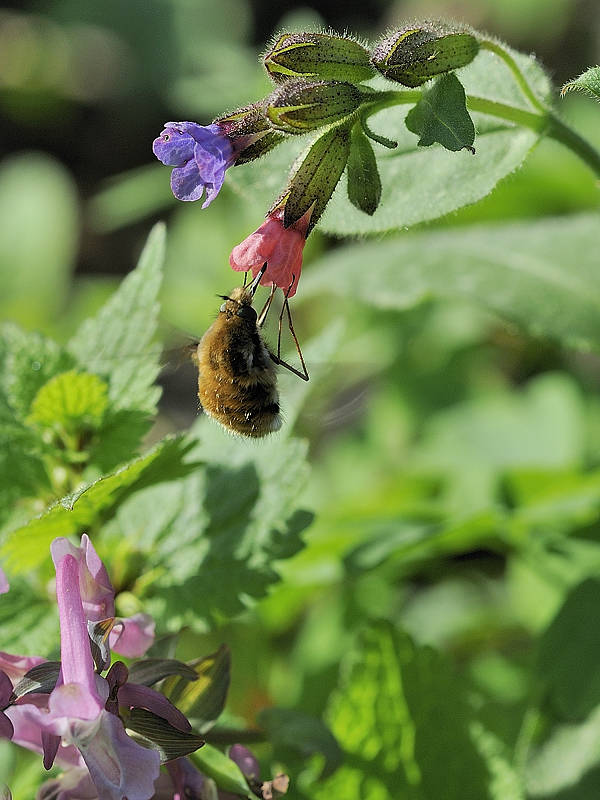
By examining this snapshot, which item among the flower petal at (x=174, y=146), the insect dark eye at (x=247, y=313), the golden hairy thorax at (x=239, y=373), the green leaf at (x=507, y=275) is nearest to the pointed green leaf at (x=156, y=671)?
the golden hairy thorax at (x=239, y=373)

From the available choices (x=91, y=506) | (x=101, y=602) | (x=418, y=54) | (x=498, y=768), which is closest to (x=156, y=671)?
(x=101, y=602)

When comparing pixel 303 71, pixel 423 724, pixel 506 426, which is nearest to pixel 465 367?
pixel 506 426

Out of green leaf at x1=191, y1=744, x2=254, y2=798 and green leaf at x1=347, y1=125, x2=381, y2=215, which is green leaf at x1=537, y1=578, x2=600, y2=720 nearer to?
green leaf at x1=191, y1=744, x2=254, y2=798

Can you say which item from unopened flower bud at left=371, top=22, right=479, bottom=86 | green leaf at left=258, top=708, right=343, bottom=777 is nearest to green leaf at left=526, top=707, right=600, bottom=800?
green leaf at left=258, top=708, right=343, bottom=777

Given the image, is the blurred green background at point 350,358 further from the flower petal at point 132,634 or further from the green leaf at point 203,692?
the flower petal at point 132,634

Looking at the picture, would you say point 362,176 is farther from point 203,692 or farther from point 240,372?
point 203,692

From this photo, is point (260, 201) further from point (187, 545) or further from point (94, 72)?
point (94, 72)

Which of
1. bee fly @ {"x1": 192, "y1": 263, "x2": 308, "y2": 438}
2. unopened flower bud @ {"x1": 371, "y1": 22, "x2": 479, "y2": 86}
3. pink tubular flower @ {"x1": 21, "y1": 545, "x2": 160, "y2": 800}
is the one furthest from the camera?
bee fly @ {"x1": 192, "y1": 263, "x2": 308, "y2": 438}
